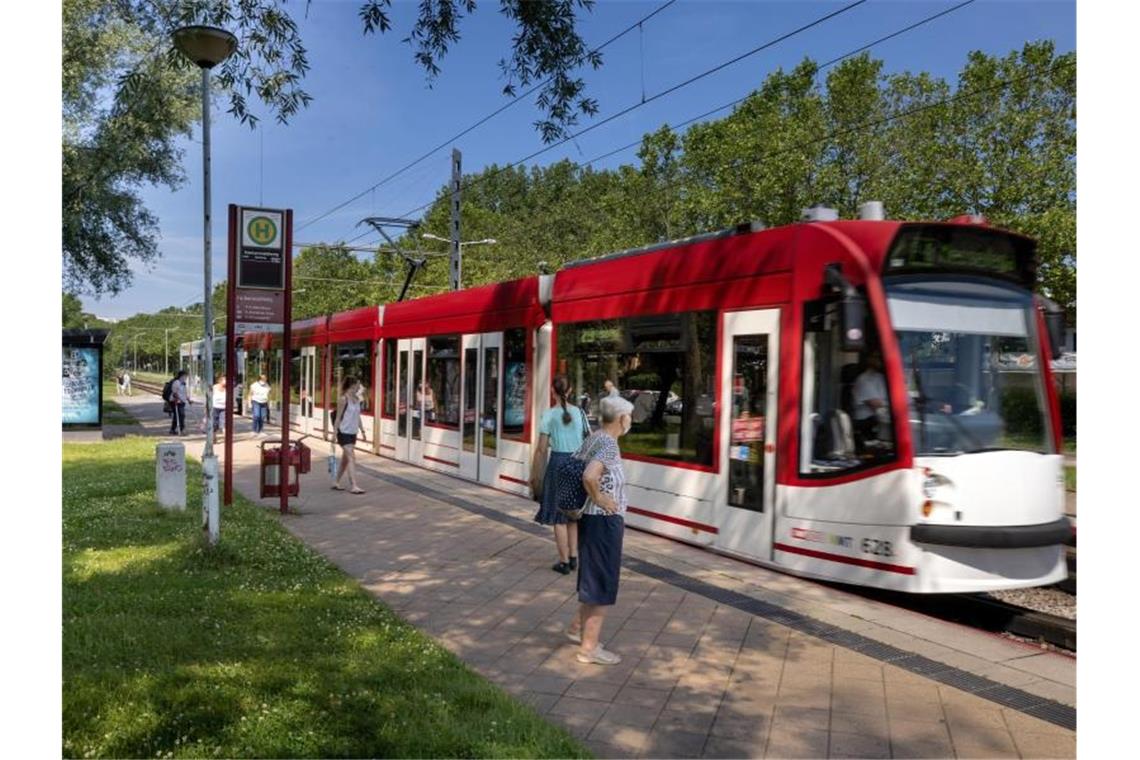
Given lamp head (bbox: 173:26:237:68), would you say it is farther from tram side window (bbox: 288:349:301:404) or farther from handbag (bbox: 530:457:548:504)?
tram side window (bbox: 288:349:301:404)

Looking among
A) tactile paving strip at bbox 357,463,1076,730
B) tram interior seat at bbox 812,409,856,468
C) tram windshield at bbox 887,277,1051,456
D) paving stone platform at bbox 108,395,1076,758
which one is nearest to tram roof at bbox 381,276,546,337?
paving stone platform at bbox 108,395,1076,758

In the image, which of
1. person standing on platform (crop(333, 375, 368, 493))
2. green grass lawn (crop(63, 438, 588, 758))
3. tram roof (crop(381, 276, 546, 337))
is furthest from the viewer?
person standing on platform (crop(333, 375, 368, 493))

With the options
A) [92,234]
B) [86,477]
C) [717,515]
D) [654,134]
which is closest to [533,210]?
[654,134]

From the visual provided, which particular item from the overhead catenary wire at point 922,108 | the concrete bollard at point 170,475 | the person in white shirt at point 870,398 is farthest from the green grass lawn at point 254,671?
the overhead catenary wire at point 922,108

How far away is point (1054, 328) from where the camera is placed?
7.18 meters

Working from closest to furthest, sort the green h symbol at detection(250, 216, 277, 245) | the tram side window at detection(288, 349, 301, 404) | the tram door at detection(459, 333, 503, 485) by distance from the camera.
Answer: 1. the green h symbol at detection(250, 216, 277, 245)
2. the tram door at detection(459, 333, 503, 485)
3. the tram side window at detection(288, 349, 301, 404)

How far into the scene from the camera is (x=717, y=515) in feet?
26.9

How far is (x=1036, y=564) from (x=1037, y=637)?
1.72 ft

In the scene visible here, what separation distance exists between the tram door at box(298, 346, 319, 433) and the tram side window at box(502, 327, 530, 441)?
11.0m

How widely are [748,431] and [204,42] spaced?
5623 mm

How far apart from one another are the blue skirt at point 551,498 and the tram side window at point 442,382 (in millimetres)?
6496

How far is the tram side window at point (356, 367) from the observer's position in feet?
60.3

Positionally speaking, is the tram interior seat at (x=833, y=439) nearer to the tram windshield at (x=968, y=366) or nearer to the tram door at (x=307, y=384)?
the tram windshield at (x=968, y=366)

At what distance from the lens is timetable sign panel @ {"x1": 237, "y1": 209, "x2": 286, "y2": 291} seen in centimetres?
1045
